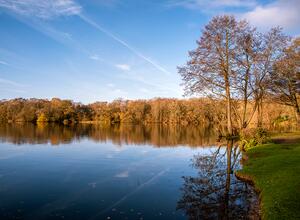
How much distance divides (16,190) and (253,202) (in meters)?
11.1

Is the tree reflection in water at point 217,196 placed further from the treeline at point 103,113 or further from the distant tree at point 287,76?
the treeline at point 103,113

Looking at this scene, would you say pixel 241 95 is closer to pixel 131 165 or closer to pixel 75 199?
pixel 131 165

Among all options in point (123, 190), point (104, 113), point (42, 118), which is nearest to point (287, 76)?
point (123, 190)

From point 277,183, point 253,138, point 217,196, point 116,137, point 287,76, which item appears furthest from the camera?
point 116,137

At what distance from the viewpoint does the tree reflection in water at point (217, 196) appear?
9.70 meters

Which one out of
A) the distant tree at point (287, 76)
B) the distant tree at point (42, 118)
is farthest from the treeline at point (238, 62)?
the distant tree at point (42, 118)

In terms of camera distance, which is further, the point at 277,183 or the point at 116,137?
the point at 116,137

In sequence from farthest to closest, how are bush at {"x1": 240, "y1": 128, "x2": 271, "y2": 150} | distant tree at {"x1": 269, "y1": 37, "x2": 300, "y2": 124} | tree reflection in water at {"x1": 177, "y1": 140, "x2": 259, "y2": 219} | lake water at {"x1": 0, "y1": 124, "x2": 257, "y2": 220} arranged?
1. distant tree at {"x1": 269, "y1": 37, "x2": 300, "y2": 124}
2. bush at {"x1": 240, "y1": 128, "x2": 271, "y2": 150}
3. lake water at {"x1": 0, "y1": 124, "x2": 257, "y2": 220}
4. tree reflection in water at {"x1": 177, "y1": 140, "x2": 259, "y2": 219}

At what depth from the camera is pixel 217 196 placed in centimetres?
1170

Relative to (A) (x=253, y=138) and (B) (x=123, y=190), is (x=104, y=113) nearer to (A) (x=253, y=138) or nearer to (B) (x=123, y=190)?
(A) (x=253, y=138)

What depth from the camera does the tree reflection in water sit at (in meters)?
9.70

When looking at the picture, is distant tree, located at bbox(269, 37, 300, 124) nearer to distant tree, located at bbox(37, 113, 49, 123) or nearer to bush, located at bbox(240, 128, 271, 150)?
bush, located at bbox(240, 128, 271, 150)

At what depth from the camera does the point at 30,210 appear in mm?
10023

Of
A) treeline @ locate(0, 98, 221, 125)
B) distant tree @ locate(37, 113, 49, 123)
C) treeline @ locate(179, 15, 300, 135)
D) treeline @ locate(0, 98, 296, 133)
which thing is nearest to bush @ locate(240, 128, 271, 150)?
treeline @ locate(179, 15, 300, 135)
